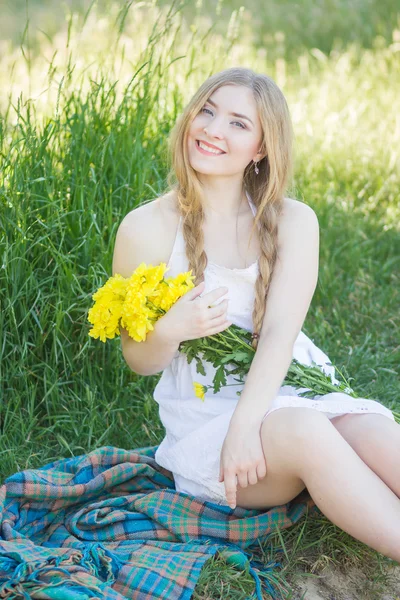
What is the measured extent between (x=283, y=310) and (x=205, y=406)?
1.18 feet

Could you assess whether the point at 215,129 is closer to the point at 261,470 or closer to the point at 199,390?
the point at 199,390

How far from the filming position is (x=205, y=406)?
7.89ft

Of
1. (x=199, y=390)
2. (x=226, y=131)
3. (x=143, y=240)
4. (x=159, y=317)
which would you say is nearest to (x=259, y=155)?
(x=226, y=131)

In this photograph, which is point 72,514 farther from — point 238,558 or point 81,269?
point 81,269

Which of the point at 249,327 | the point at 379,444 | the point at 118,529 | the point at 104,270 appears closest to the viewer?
the point at 379,444

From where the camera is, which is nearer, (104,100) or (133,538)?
(133,538)

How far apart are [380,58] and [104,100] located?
3.26 metres

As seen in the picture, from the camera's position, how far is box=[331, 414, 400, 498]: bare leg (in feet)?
7.24

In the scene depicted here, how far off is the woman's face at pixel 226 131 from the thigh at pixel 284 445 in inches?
29.7

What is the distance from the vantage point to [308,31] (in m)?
6.86

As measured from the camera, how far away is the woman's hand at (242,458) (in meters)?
2.17

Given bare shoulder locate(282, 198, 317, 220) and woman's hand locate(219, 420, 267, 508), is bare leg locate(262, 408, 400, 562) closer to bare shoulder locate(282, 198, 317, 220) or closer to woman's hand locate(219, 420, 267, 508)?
woman's hand locate(219, 420, 267, 508)

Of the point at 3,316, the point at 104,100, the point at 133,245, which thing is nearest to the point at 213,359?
the point at 133,245

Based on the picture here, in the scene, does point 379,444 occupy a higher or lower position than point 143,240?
lower
